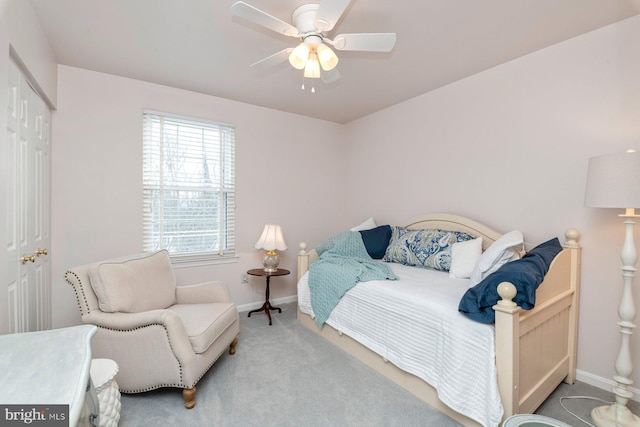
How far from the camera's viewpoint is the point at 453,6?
6.17ft

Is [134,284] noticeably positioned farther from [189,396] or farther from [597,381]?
[597,381]

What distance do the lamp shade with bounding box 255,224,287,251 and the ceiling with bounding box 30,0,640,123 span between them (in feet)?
4.88

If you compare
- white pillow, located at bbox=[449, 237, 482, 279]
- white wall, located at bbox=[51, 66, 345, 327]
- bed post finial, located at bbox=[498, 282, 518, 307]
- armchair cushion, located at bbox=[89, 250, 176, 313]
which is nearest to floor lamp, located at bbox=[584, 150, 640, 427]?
bed post finial, located at bbox=[498, 282, 518, 307]

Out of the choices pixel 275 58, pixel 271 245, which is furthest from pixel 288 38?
pixel 271 245

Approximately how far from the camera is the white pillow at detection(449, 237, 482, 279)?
99.0 inches

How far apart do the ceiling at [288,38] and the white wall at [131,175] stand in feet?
0.81

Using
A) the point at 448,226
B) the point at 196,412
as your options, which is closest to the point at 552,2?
the point at 448,226

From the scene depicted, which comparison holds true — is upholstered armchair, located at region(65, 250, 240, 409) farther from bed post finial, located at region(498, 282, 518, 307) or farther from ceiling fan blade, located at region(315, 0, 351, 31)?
ceiling fan blade, located at region(315, 0, 351, 31)

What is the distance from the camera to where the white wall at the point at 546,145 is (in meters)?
2.07

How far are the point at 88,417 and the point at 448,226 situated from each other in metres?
2.92

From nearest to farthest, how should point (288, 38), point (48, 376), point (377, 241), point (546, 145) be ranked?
point (48, 376) < point (288, 38) < point (546, 145) < point (377, 241)

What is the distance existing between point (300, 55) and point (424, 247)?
201 cm

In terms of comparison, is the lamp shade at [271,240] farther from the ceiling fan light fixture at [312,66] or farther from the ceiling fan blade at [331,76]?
the ceiling fan light fixture at [312,66]

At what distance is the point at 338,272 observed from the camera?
2.69 metres
